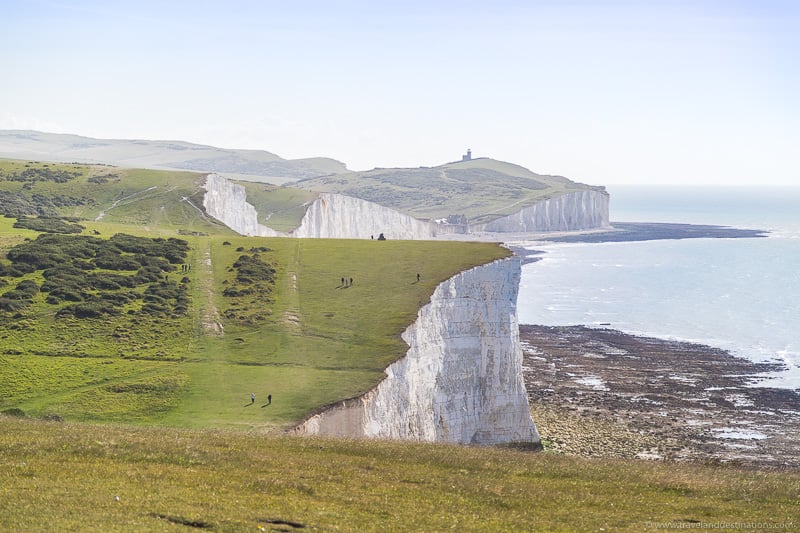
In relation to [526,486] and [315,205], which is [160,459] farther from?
[315,205]

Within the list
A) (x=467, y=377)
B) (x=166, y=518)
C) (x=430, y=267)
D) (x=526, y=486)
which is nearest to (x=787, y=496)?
(x=526, y=486)

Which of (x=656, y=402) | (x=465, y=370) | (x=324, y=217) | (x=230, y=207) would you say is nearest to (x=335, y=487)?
(x=465, y=370)

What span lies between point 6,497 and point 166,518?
351cm

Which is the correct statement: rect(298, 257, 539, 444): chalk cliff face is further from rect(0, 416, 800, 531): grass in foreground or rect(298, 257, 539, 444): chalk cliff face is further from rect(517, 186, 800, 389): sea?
rect(517, 186, 800, 389): sea

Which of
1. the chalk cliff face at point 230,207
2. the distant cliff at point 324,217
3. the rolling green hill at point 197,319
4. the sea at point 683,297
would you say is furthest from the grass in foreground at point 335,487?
the distant cliff at point 324,217

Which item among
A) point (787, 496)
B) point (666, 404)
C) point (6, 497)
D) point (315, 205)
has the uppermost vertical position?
point (315, 205)

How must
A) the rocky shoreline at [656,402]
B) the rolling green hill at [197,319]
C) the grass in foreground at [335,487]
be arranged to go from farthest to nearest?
the rocky shoreline at [656,402]
the rolling green hill at [197,319]
the grass in foreground at [335,487]

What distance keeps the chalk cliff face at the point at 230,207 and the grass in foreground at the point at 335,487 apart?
85.9 m

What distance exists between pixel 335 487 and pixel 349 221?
137300 mm

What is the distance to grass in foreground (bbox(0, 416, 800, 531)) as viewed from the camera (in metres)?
18.6

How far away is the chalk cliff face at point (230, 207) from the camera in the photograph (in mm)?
114125

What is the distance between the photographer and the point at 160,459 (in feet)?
78.0

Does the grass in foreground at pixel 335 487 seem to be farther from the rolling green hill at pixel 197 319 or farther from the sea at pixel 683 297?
the sea at pixel 683 297

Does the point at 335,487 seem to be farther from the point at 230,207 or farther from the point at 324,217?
the point at 324,217
